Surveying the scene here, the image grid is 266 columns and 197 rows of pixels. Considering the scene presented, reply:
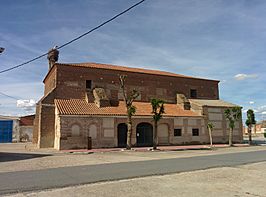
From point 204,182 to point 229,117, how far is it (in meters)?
25.9

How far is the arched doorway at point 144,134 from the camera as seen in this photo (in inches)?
1183

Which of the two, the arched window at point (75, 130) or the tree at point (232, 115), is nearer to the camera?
the arched window at point (75, 130)

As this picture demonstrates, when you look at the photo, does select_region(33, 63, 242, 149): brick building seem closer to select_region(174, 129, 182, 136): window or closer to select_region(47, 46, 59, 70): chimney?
select_region(174, 129, 182, 136): window

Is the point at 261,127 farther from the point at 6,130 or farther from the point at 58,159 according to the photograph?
the point at 58,159

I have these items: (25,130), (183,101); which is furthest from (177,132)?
(25,130)

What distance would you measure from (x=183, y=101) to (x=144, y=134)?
7850mm

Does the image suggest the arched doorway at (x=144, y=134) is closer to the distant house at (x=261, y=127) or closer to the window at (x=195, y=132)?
the window at (x=195, y=132)

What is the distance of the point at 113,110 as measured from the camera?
28922 mm

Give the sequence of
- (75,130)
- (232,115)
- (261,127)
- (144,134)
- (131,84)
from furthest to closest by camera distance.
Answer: (261,127), (232,115), (131,84), (144,134), (75,130)

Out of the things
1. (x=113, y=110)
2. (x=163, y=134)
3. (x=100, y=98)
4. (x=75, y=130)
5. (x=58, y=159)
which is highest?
(x=100, y=98)

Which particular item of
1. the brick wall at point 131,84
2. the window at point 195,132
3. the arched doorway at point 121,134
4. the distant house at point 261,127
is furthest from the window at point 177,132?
the distant house at point 261,127

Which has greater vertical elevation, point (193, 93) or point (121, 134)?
point (193, 93)

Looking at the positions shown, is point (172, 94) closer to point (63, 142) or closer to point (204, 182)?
point (63, 142)

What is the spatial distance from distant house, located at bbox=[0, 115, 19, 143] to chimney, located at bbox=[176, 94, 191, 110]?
78.4ft
